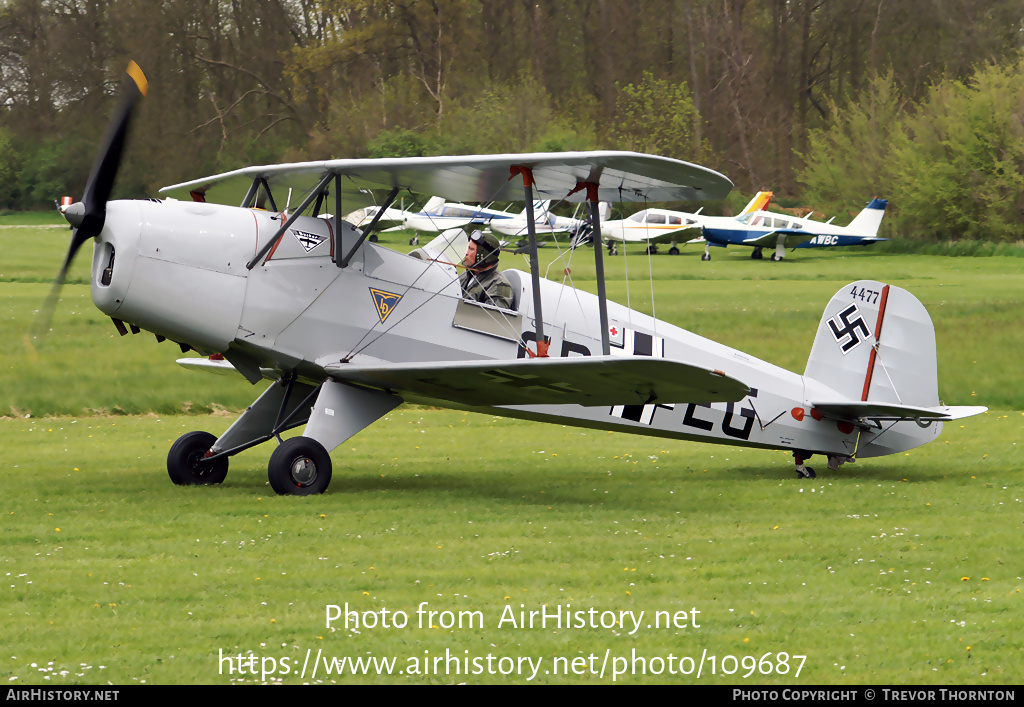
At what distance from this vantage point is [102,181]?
29.0 ft

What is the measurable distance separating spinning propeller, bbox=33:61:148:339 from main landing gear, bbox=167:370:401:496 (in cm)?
184

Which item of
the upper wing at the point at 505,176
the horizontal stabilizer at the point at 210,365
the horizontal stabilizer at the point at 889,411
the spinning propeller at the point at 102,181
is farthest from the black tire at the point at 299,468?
the horizontal stabilizer at the point at 889,411

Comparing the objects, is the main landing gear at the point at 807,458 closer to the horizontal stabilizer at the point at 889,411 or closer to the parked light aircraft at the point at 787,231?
the horizontal stabilizer at the point at 889,411

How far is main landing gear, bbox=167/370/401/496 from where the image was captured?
938 cm

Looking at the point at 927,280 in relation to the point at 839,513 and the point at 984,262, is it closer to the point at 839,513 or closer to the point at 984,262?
the point at 984,262

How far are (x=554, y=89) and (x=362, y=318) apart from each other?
50.3m

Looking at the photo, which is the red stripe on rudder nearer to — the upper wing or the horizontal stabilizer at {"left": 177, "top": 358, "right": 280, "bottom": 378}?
the upper wing

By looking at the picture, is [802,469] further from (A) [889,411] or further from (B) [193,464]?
(B) [193,464]

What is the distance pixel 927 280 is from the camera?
119ft

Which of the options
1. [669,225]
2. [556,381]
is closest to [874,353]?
[556,381]

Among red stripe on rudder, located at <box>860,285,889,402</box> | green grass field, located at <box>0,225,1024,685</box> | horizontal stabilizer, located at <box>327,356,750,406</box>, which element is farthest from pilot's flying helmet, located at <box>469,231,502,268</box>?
red stripe on rudder, located at <box>860,285,889,402</box>

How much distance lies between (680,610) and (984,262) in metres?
41.4

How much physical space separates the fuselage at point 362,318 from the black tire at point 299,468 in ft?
2.52

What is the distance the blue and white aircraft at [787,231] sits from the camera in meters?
47.4
